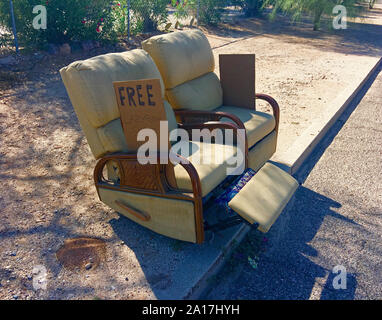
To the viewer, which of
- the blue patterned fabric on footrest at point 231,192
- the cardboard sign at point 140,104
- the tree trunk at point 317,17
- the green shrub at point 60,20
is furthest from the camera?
the tree trunk at point 317,17

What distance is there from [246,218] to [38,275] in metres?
1.50

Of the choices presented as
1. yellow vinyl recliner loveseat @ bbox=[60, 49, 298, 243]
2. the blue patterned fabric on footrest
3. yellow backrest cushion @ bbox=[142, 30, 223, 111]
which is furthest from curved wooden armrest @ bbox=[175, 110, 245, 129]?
the blue patterned fabric on footrest

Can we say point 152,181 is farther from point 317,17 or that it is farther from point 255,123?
point 317,17

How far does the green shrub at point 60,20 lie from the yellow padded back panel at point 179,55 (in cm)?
457

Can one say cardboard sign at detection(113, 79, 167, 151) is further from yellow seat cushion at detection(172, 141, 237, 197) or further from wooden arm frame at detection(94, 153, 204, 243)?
yellow seat cushion at detection(172, 141, 237, 197)

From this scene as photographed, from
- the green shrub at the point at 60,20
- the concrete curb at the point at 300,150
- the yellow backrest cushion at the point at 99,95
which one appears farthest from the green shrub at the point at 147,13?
the yellow backrest cushion at the point at 99,95

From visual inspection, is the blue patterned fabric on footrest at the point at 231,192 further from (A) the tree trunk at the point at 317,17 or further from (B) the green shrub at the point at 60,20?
(A) the tree trunk at the point at 317,17

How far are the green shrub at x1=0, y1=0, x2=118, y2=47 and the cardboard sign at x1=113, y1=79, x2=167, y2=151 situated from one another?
5830 mm

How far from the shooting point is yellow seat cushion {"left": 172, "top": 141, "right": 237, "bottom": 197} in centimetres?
277

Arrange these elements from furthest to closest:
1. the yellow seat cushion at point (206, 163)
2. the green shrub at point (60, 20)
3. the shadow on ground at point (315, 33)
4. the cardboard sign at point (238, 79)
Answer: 1. the shadow on ground at point (315, 33)
2. the green shrub at point (60, 20)
3. the cardboard sign at point (238, 79)
4. the yellow seat cushion at point (206, 163)

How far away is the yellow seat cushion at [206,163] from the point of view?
9.08 feet

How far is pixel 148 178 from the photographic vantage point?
9.21ft

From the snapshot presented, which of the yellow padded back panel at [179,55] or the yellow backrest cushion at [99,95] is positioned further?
the yellow padded back panel at [179,55]

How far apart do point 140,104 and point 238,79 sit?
1.89m
